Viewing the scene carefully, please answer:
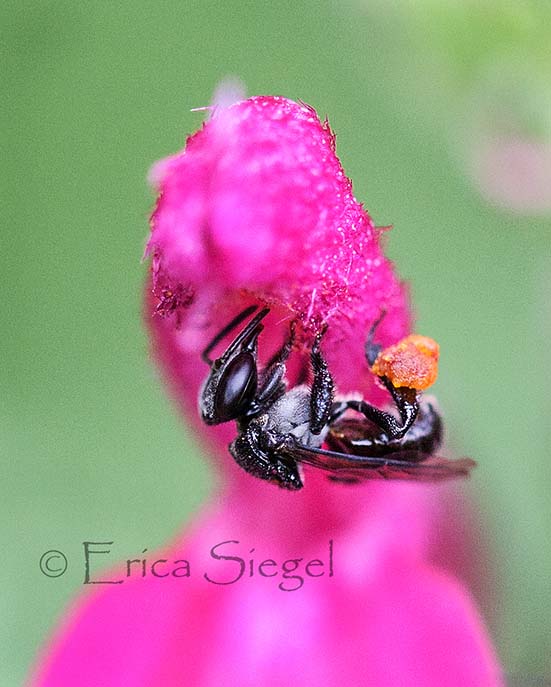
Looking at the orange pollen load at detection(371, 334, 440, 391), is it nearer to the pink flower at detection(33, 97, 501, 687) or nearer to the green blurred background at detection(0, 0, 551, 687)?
the pink flower at detection(33, 97, 501, 687)

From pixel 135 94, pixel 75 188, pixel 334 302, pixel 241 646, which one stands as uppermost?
pixel 135 94

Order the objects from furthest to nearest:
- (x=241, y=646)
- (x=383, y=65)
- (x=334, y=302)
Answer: (x=383, y=65)
(x=241, y=646)
(x=334, y=302)

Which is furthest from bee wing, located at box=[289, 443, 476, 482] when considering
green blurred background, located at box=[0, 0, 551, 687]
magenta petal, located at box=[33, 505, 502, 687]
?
green blurred background, located at box=[0, 0, 551, 687]

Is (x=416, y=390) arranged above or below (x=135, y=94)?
below

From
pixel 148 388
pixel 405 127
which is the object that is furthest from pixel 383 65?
pixel 148 388

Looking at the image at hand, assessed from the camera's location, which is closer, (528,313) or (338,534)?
(338,534)

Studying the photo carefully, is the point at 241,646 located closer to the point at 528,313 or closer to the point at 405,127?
the point at 528,313

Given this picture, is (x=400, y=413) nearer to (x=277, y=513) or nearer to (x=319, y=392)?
(x=319, y=392)

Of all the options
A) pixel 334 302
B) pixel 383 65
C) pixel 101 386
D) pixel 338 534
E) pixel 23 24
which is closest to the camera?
pixel 334 302
